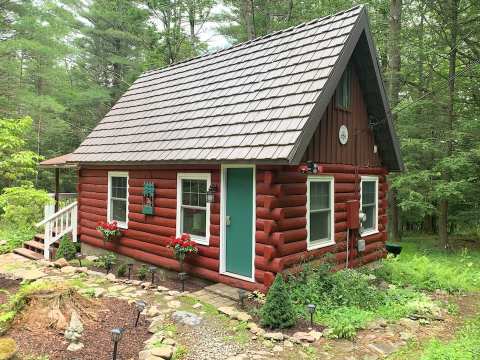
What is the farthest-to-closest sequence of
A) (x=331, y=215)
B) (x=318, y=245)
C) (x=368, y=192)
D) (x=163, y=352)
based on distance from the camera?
(x=368, y=192) < (x=331, y=215) < (x=318, y=245) < (x=163, y=352)

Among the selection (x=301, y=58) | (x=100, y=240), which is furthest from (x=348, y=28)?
(x=100, y=240)

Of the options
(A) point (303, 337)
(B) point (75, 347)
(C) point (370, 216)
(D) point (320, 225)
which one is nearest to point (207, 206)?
(D) point (320, 225)

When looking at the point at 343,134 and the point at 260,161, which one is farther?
the point at 343,134

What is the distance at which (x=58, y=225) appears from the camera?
40.3 feet

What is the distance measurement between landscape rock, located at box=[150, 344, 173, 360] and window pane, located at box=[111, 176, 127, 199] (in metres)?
6.09

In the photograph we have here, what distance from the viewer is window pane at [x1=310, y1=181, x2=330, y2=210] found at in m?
7.70

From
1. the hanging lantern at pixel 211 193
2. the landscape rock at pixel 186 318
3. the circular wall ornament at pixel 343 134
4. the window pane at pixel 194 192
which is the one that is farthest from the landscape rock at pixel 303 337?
the circular wall ornament at pixel 343 134

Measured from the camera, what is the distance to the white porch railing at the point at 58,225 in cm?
1084

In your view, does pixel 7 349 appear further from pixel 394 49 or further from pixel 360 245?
pixel 394 49

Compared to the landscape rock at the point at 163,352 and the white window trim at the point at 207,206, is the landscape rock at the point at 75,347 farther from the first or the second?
the white window trim at the point at 207,206

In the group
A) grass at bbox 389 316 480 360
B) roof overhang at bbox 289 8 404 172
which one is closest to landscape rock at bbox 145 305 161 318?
roof overhang at bbox 289 8 404 172

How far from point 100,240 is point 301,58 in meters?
7.48

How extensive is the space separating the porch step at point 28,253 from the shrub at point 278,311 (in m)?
8.07

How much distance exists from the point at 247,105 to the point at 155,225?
3652 mm
